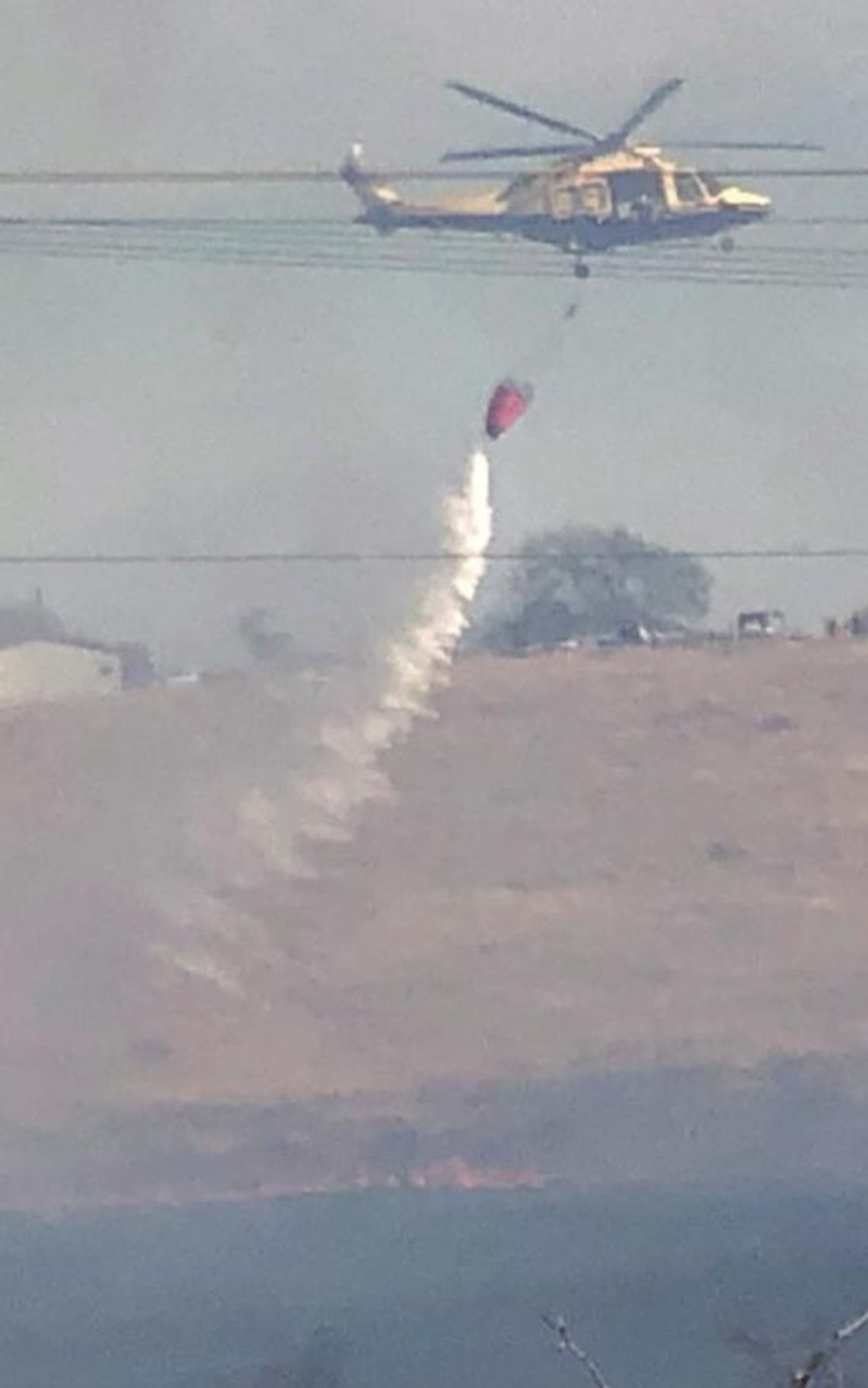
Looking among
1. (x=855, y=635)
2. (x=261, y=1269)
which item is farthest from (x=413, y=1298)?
(x=855, y=635)

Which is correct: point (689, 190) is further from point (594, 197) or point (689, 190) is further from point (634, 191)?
point (594, 197)

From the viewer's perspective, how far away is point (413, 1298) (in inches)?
408

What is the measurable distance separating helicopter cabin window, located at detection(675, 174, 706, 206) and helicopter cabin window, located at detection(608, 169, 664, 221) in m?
0.09

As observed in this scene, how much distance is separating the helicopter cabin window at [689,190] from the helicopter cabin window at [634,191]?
0.09 metres

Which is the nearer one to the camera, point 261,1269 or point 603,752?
point 261,1269

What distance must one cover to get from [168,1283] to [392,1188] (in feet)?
5.63

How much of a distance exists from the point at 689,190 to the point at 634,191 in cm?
26

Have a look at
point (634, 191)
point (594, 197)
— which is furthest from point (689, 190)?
point (594, 197)

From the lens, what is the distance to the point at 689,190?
12.6 meters

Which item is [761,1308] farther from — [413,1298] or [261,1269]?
[261,1269]

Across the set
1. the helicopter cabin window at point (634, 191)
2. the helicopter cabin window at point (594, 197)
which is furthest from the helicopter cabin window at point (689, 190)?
the helicopter cabin window at point (594, 197)

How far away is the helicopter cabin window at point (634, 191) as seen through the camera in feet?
40.9

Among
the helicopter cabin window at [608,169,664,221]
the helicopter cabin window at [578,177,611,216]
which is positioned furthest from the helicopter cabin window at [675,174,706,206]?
the helicopter cabin window at [578,177,611,216]

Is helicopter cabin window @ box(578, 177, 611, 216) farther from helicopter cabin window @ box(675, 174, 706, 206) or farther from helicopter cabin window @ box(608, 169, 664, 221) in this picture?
helicopter cabin window @ box(675, 174, 706, 206)
